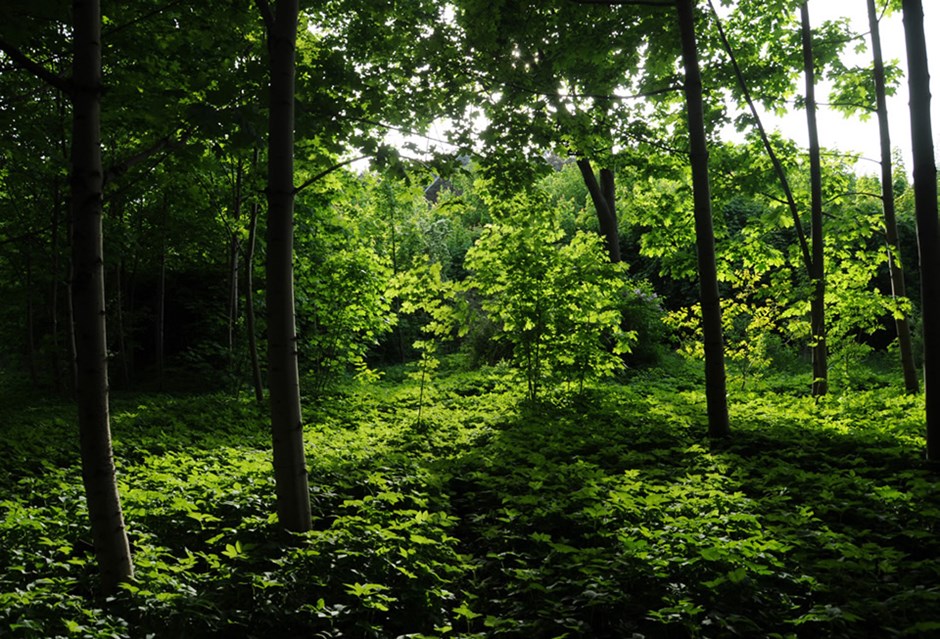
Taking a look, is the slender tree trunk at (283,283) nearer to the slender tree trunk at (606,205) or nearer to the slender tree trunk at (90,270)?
the slender tree trunk at (90,270)

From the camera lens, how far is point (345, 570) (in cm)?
363

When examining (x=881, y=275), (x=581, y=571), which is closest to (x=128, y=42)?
(x=581, y=571)

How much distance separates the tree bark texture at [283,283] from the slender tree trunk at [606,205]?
40.0ft

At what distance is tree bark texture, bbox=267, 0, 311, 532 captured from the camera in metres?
4.05

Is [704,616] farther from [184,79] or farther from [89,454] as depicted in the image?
[184,79]

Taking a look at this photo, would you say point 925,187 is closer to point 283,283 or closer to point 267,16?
point 283,283

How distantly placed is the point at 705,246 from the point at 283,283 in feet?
18.0

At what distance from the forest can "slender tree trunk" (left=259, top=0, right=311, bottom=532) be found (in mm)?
25

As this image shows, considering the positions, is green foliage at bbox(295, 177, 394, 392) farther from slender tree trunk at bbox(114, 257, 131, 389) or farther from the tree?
the tree

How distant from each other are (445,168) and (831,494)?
179 inches

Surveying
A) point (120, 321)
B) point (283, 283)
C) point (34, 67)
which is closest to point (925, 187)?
point (283, 283)

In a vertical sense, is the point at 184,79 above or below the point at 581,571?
above

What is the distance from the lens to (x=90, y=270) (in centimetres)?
317

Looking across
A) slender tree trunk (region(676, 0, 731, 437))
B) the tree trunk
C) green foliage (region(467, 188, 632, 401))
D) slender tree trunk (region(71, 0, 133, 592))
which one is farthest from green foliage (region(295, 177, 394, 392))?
slender tree trunk (region(71, 0, 133, 592))
